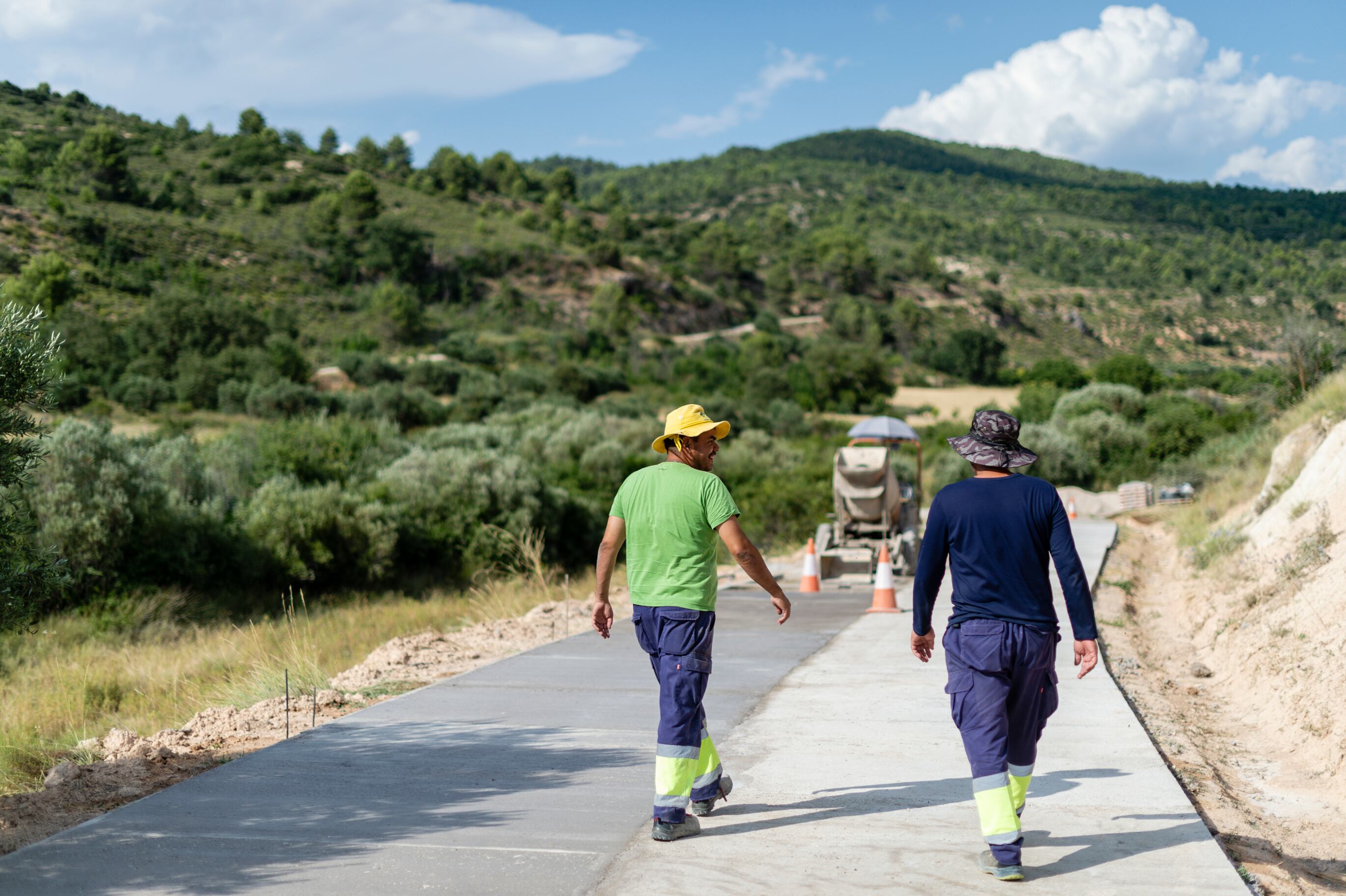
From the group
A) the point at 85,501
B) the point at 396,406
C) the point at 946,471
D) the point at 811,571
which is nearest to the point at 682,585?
the point at 811,571

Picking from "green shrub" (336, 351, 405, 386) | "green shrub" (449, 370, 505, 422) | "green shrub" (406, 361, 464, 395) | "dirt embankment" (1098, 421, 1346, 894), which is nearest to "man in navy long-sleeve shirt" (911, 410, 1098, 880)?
"dirt embankment" (1098, 421, 1346, 894)

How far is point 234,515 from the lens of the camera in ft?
59.1

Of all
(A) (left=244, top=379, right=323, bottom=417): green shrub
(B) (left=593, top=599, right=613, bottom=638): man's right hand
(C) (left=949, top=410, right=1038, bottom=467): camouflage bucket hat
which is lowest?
(A) (left=244, top=379, right=323, bottom=417): green shrub

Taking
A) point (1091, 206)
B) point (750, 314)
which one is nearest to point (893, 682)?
point (750, 314)

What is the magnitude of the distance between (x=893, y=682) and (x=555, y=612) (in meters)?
5.40

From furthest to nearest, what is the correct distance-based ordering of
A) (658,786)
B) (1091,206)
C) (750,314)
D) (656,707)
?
1. (1091,206)
2. (750,314)
3. (656,707)
4. (658,786)

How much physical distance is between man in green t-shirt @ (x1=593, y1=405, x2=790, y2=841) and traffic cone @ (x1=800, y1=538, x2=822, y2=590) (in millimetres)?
9719

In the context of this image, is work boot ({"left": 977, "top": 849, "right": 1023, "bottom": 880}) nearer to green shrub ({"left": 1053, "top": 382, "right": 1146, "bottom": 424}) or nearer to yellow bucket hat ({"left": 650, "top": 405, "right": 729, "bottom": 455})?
yellow bucket hat ({"left": 650, "top": 405, "right": 729, "bottom": 455})

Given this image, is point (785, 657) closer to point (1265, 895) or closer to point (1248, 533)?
point (1265, 895)

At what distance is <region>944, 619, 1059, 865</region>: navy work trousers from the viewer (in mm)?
4141

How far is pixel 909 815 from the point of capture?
5.02 m

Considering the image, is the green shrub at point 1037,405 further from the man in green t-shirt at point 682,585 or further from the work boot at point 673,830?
the work boot at point 673,830

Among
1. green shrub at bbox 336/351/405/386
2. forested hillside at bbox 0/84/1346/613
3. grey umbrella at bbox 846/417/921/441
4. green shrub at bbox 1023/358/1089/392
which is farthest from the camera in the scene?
green shrub at bbox 1023/358/1089/392

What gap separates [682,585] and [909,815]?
59.2 inches
